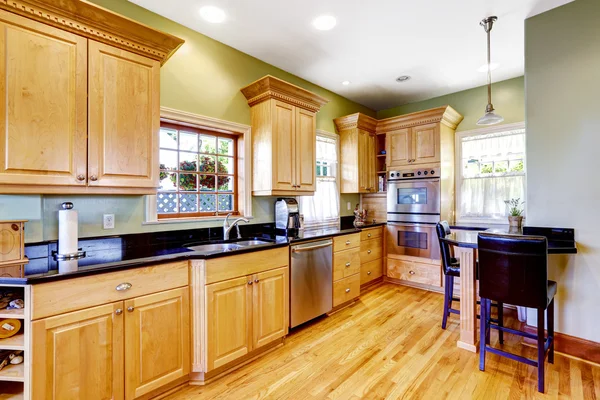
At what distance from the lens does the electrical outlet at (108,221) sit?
2.11 meters

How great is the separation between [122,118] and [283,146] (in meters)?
1.53

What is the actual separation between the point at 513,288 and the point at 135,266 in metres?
2.59

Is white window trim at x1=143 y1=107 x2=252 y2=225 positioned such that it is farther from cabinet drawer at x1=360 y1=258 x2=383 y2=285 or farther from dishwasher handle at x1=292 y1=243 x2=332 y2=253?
cabinet drawer at x1=360 y1=258 x2=383 y2=285

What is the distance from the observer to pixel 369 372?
2145mm

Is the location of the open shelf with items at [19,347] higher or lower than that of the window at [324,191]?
lower

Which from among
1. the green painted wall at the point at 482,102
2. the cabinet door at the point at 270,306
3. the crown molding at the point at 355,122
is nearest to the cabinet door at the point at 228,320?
the cabinet door at the point at 270,306

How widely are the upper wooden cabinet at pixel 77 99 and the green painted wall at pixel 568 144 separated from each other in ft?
10.4

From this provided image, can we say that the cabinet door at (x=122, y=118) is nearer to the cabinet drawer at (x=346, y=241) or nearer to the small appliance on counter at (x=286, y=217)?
the small appliance on counter at (x=286, y=217)

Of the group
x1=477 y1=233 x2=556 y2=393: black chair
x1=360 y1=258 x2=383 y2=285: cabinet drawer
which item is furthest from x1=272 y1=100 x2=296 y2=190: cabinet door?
x1=477 y1=233 x2=556 y2=393: black chair

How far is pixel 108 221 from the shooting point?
213cm

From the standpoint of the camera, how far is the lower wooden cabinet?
4.71 ft

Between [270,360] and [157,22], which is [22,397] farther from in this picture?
[157,22]

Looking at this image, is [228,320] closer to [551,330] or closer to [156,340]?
[156,340]

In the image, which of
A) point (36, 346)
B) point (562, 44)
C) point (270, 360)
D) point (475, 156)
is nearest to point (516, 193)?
point (475, 156)
